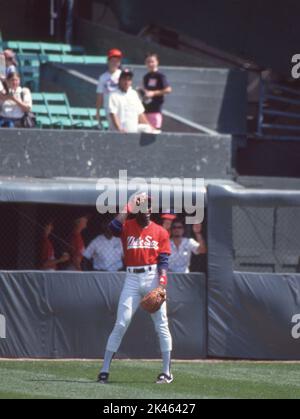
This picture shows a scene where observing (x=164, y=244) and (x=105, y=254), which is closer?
(x=164, y=244)

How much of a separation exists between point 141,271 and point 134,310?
40 cm

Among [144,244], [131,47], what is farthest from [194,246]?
[131,47]

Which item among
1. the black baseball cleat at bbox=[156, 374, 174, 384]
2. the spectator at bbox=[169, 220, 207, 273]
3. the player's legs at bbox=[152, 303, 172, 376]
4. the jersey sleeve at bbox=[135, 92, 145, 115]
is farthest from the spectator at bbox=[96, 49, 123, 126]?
the black baseball cleat at bbox=[156, 374, 174, 384]

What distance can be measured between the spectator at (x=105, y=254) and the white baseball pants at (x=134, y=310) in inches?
146

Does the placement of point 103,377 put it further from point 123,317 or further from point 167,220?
point 167,220

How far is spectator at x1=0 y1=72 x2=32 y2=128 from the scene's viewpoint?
54.9 feet

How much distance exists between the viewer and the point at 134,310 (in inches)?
466

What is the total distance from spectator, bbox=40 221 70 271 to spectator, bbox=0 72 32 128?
6.07 feet

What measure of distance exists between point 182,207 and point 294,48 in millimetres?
7150

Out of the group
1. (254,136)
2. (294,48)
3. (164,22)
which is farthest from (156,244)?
(164,22)

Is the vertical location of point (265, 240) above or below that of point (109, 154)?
below

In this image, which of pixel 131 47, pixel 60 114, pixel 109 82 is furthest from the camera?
pixel 131 47

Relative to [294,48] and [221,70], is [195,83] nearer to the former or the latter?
[221,70]

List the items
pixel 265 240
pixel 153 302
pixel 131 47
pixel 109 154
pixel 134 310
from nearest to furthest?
pixel 153 302, pixel 134 310, pixel 265 240, pixel 109 154, pixel 131 47
